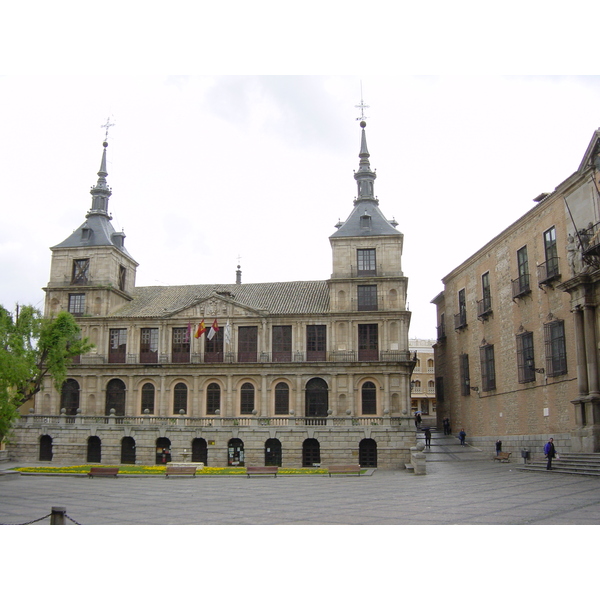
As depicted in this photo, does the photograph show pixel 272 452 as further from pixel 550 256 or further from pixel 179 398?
pixel 550 256

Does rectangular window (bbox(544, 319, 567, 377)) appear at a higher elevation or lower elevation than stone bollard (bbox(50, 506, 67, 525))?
higher

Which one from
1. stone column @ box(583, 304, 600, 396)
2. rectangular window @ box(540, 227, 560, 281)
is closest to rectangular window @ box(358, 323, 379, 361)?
rectangular window @ box(540, 227, 560, 281)

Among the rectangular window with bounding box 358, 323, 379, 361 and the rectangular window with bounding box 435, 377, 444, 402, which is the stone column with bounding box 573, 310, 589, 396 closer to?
the rectangular window with bounding box 358, 323, 379, 361

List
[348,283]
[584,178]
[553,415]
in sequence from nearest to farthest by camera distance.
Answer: [584,178] → [553,415] → [348,283]

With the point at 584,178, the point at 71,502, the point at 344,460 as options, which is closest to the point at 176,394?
the point at 344,460

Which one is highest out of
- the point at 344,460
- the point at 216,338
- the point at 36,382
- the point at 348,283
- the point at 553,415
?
the point at 348,283

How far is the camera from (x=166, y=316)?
4578 cm

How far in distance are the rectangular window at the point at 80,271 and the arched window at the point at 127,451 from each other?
45.3ft

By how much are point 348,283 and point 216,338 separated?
10.4 m

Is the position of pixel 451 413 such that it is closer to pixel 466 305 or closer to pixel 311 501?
pixel 466 305

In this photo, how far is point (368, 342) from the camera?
43.6 m

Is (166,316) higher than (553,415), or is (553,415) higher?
(166,316)

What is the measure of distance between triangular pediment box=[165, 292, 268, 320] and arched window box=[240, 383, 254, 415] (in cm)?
513

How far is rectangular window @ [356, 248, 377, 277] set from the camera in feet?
148
